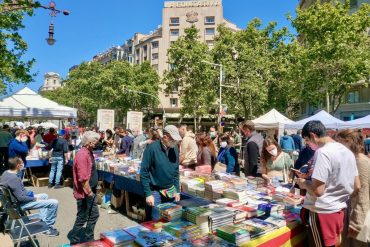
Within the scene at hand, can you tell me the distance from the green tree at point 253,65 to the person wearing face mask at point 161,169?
24.5 meters

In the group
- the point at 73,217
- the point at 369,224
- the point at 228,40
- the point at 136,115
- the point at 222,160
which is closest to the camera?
the point at 369,224

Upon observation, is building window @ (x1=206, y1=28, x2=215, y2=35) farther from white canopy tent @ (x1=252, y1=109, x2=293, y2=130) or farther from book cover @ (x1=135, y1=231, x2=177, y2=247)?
book cover @ (x1=135, y1=231, x2=177, y2=247)

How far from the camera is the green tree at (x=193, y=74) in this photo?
30734 millimetres

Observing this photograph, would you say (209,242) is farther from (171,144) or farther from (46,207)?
(46,207)

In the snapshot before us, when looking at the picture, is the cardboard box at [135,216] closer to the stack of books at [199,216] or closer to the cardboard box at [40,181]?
the stack of books at [199,216]

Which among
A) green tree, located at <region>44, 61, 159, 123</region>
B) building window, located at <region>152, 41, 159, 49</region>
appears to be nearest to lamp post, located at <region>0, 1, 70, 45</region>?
green tree, located at <region>44, 61, 159, 123</region>

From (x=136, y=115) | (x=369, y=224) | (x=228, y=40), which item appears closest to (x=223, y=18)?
(x=228, y=40)

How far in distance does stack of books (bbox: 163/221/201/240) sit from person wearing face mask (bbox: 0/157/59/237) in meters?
2.15

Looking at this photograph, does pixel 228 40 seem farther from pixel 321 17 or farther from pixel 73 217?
pixel 73 217

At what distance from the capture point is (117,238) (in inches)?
119

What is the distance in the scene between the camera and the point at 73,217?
6.59 m

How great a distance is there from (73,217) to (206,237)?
4404 millimetres

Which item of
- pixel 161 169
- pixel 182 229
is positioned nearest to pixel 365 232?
pixel 182 229

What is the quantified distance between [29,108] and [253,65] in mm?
21050
